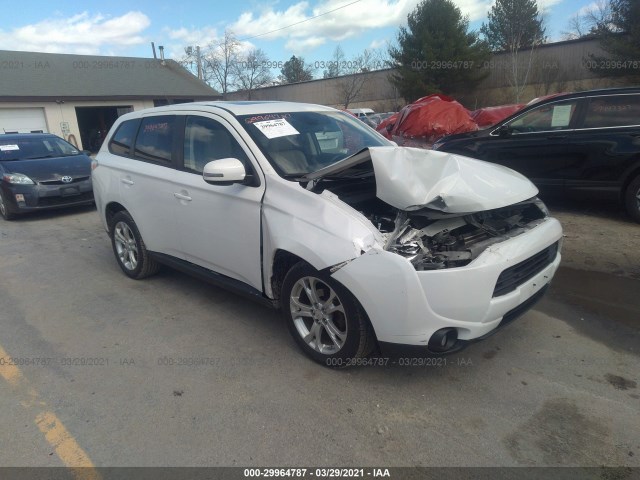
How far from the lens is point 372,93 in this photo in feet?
145

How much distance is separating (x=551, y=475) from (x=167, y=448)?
1.99 m

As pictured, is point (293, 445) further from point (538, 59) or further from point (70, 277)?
point (538, 59)

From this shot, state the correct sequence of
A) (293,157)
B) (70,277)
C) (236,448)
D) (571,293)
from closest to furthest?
(236,448), (293,157), (571,293), (70,277)

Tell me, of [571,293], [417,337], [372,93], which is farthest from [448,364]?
[372,93]

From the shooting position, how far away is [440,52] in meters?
34.0

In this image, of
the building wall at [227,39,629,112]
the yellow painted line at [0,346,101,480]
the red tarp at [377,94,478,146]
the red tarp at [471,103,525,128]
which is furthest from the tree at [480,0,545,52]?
the yellow painted line at [0,346,101,480]

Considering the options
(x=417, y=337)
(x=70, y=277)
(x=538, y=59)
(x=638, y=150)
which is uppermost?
(x=538, y=59)

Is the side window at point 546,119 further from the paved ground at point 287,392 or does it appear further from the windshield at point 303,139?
the windshield at point 303,139

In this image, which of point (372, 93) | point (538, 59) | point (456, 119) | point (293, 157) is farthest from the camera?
point (372, 93)

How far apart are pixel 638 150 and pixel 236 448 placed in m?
6.02

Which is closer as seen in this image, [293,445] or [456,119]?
[293,445]

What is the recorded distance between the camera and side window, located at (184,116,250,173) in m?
3.65

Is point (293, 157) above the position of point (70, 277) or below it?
above

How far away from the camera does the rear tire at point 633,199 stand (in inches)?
234
